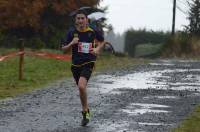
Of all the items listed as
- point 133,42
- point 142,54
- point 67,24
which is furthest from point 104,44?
point 133,42

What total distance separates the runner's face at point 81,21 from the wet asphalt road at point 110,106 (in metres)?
1.60

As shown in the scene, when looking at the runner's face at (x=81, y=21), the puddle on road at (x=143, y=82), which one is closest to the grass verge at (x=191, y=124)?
the runner's face at (x=81, y=21)

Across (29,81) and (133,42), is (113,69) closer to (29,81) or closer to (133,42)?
(29,81)

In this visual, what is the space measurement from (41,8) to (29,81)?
564 inches

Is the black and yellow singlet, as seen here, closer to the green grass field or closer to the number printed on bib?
the number printed on bib

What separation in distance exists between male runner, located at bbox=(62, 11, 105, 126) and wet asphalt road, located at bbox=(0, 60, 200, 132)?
24.8 inches

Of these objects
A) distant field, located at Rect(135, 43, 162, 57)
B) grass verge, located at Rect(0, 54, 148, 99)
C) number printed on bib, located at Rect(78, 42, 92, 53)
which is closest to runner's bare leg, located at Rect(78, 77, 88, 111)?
number printed on bib, located at Rect(78, 42, 92, 53)

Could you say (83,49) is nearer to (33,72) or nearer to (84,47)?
(84,47)

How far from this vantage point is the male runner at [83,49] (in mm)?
10648

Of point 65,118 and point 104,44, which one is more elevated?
point 104,44

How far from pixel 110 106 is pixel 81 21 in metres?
2.77

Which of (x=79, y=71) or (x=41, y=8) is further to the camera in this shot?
(x=41, y=8)

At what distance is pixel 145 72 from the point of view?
2283cm

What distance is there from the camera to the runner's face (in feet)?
34.7
